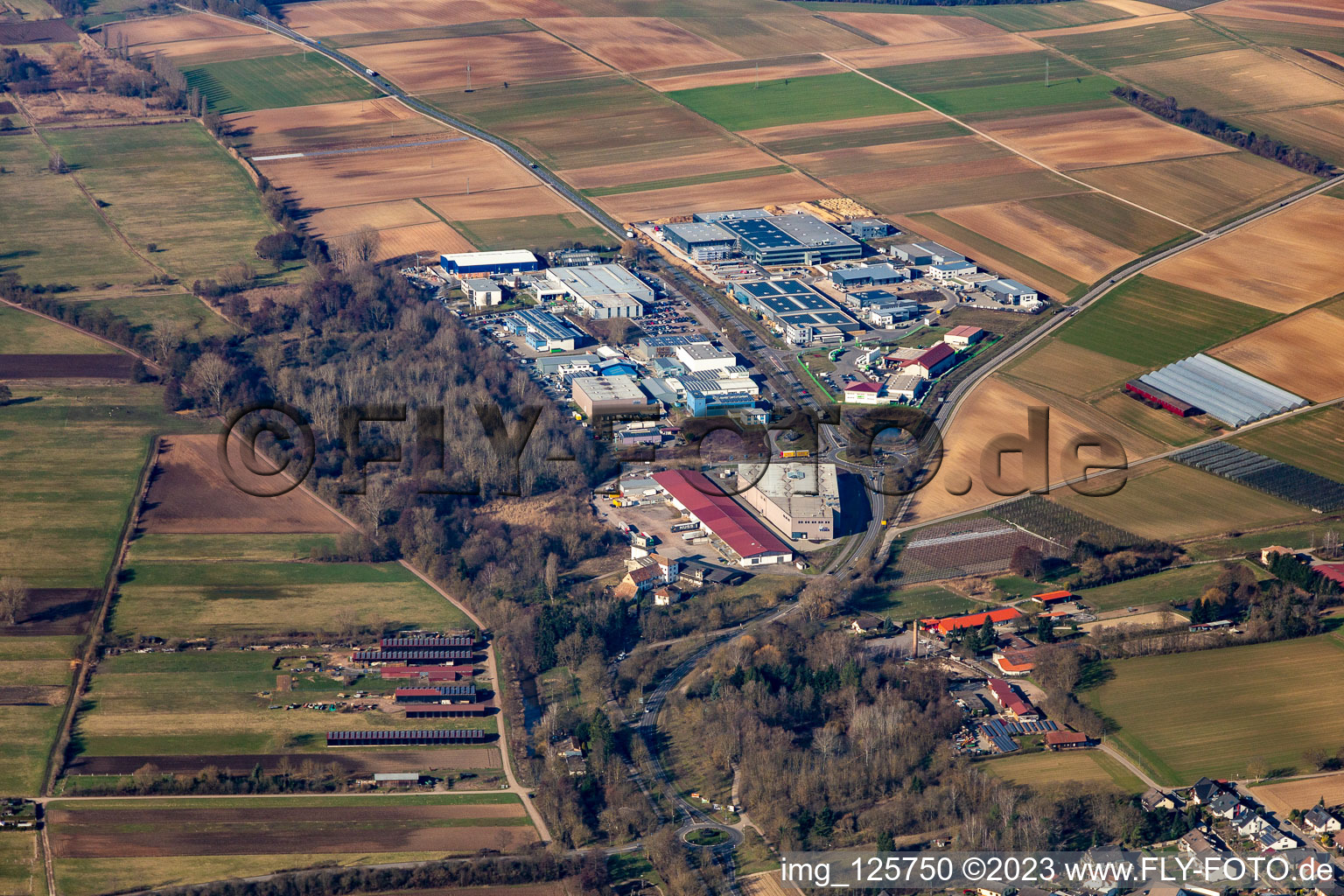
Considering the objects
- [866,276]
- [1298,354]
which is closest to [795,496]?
[866,276]

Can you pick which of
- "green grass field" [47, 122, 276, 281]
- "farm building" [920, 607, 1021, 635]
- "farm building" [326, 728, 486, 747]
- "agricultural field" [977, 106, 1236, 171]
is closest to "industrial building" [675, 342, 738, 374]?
"farm building" [920, 607, 1021, 635]

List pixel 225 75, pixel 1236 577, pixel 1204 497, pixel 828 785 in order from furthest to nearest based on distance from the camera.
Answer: pixel 225 75 → pixel 1204 497 → pixel 1236 577 → pixel 828 785

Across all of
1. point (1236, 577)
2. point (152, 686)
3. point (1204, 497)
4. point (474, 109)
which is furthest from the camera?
point (474, 109)

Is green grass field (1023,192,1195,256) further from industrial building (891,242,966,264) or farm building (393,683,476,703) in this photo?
farm building (393,683,476,703)

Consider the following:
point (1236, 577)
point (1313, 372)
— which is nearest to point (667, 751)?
point (1236, 577)

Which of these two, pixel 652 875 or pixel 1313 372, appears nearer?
pixel 652 875

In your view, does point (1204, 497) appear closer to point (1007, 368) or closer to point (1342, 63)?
point (1007, 368)
